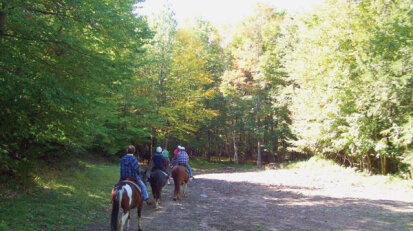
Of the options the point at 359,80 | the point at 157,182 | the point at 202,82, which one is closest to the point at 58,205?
the point at 157,182

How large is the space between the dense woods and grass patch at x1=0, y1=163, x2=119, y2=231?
1077 millimetres

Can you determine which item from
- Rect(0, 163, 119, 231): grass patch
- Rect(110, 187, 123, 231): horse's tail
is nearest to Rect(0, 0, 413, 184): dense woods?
Rect(0, 163, 119, 231): grass patch

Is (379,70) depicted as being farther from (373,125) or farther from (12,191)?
(12,191)

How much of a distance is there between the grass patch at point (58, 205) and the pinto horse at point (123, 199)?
60.6 inches

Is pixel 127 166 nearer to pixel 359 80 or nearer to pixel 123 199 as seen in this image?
pixel 123 199

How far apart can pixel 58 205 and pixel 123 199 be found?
327 centimetres

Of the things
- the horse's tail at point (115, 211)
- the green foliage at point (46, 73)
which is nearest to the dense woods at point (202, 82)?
the green foliage at point (46, 73)

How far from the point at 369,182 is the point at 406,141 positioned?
125 inches

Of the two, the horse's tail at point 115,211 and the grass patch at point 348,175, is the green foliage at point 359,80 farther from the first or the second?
the horse's tail at point 115,211

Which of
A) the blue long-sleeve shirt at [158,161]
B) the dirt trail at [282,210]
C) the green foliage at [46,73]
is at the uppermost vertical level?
the green foliage at [46,73]

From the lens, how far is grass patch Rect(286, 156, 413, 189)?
14.5m

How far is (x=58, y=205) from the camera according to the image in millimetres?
8023

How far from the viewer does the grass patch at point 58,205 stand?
6.44m

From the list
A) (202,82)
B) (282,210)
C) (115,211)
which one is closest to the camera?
(115,211)
